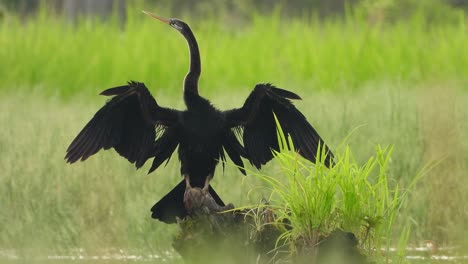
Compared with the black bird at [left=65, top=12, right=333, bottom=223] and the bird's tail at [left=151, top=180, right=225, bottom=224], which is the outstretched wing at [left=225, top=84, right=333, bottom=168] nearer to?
the black bird at [left=65, top=12, right=333, bottom=223]

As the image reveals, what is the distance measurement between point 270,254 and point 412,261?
1520mm

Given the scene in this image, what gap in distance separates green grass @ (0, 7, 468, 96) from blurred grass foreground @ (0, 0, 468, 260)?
0.02 metres

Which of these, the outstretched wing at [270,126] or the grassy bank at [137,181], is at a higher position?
the outstretched wing at [270,126]

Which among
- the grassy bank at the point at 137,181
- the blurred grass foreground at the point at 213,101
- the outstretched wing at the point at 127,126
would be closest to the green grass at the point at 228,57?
the blurred grass foreground at the point at 213,101

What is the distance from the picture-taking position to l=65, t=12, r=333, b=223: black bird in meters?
5.29

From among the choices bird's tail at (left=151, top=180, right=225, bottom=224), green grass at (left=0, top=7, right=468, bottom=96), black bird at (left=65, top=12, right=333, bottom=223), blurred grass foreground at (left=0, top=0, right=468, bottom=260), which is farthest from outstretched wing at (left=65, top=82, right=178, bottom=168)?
green grass at (left=0, top=7, right=468, bottom=96)

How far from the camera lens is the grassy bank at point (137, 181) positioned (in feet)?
22.6

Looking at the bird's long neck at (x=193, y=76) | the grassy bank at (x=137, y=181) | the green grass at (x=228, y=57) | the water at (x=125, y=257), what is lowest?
the water at (x=125, y=257)

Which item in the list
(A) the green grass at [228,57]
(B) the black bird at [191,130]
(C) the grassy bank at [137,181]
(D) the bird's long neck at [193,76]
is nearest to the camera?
(B) the black bird at [191,130]

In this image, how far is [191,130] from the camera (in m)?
5.27

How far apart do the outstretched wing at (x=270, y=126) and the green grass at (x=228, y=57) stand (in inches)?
202

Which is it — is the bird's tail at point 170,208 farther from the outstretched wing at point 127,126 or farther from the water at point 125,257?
the water at point 125,257

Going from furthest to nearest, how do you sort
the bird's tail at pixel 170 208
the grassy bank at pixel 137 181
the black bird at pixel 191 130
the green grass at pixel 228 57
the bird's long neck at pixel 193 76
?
the green grass at pixel 228 57, the grassy bank at pixel 137 181, the bird's tail at pixel 170 208, the bird's long neck at pixel 193 76, the black bird at pixel 191 130

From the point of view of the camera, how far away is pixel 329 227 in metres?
5.03
